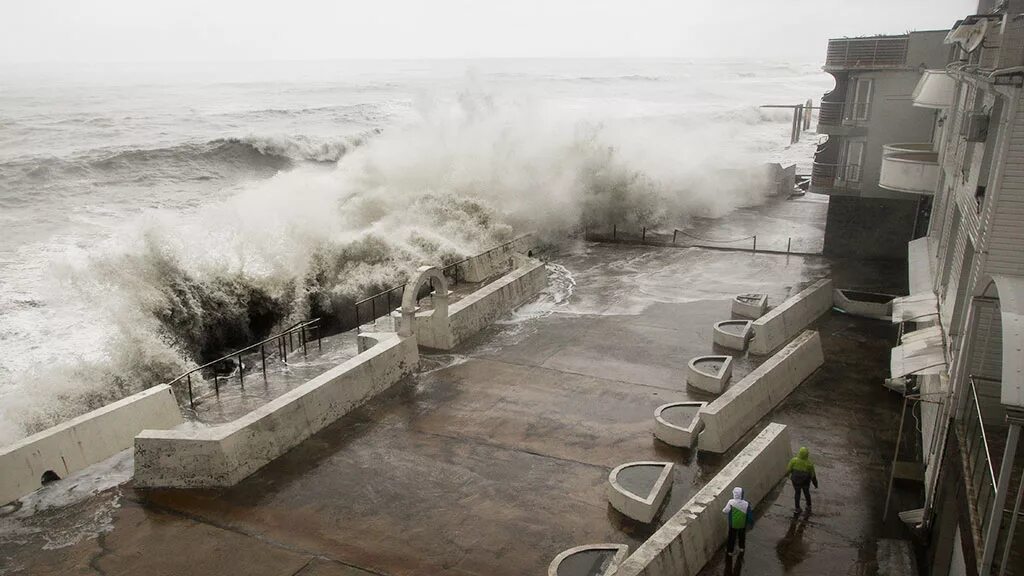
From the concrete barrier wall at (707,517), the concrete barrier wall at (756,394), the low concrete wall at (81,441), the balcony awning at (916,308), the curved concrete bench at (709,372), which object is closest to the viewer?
the concrete barrier wall at (707,517)

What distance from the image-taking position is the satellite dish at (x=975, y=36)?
11086 mm

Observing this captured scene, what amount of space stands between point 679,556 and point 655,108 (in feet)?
255

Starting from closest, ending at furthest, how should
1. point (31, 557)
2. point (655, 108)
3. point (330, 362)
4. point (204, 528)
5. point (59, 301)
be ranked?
point (31, 557), point (204, 528), point (330, 362), point (59, 301), point (655, 108)

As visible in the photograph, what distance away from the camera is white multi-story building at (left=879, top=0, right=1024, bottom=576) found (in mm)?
6348

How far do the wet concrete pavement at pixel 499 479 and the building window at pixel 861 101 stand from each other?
7.99 metres

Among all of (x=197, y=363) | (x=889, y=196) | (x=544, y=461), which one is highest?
(x=889, y=196)

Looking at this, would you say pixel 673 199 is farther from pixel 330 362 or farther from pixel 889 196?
pixel 330 362

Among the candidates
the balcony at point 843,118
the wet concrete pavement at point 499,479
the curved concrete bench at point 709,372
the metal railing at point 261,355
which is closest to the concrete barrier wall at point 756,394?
the wet concrete pavement at point 499,479

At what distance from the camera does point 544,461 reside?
37.0 feet

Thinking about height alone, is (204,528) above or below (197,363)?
above

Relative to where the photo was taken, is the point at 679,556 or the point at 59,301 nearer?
the point at 679,556

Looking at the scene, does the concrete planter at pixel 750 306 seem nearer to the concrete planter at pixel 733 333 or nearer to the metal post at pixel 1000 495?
the concrete planter at pixel 733 333

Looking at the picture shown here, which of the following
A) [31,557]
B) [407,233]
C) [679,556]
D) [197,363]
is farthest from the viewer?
[407,233]

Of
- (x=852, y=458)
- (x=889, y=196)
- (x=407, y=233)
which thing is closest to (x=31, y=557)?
(x=852, y=458)
